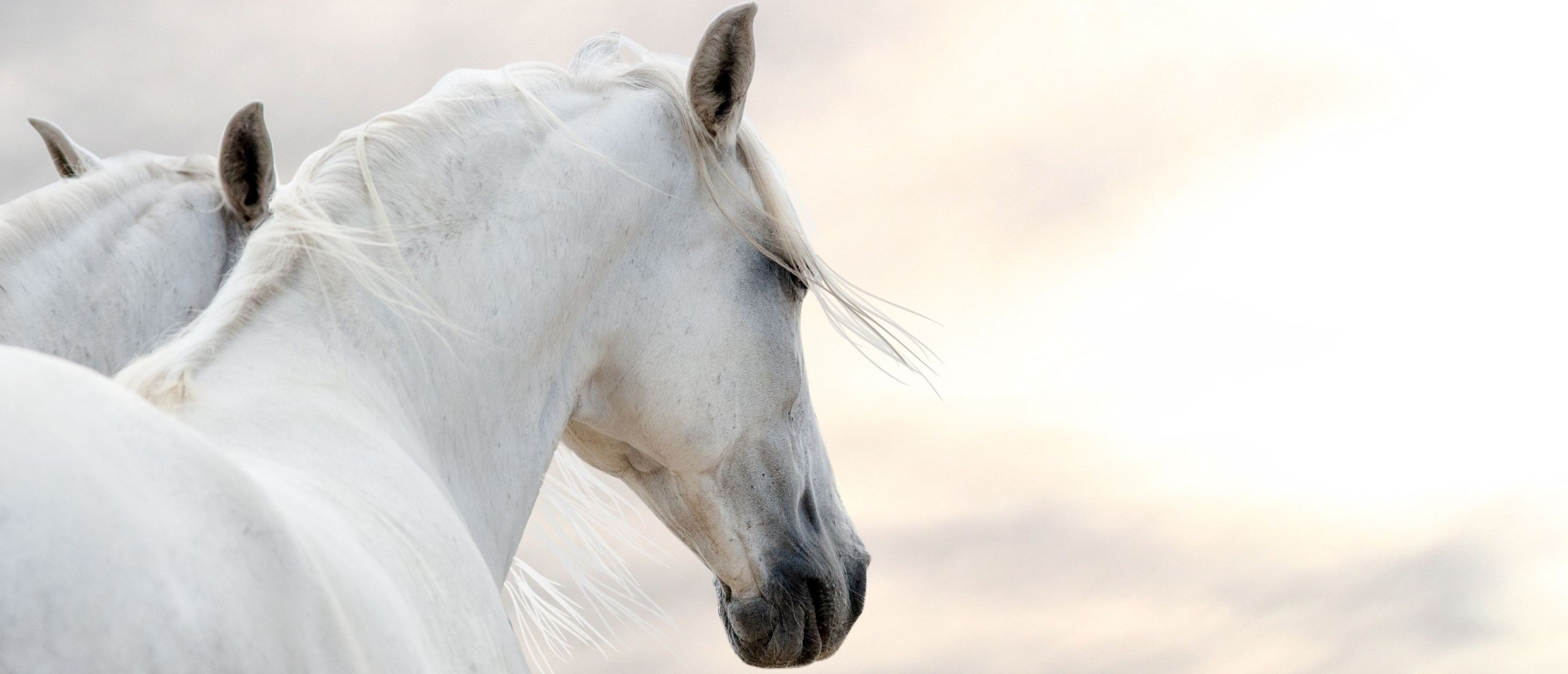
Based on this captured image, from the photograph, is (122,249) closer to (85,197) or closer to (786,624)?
(85,197)

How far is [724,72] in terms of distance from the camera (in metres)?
2.58

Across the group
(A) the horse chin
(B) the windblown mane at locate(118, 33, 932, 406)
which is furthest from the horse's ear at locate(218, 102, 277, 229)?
(A) the horse chin

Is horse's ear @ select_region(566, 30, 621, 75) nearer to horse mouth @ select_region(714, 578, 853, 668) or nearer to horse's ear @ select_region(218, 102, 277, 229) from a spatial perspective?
horse's ear @ select_region(218, 102, 277, 229)

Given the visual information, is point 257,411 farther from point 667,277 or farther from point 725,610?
point 725,610

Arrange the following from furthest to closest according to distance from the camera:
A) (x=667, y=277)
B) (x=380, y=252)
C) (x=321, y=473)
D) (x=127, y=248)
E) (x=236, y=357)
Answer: (x=127, y=248) → (x=667, y=277) → (x=380, y=252) → (x=236, y=357) → (x=321, y=473)

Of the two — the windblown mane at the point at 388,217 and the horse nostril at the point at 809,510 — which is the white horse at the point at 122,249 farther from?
the horse nostril at the point at 809,510

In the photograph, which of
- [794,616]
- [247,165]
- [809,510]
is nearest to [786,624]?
[794,616]

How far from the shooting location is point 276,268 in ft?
6.82

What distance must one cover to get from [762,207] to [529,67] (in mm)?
591

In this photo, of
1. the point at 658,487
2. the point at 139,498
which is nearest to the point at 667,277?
the point at 658,487

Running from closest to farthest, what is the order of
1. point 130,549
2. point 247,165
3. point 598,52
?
point 130,549
point 598,52
point 247,165

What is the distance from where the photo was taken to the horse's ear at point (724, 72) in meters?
2.52

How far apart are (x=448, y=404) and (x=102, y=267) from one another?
61.5 inches

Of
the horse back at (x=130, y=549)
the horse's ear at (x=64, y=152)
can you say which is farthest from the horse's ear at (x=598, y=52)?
the horse's ear at (x=64, y=152)
